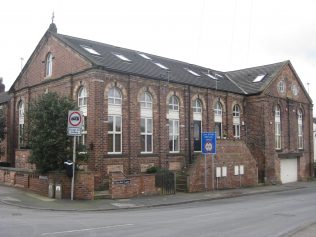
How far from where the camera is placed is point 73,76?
75.1 feet

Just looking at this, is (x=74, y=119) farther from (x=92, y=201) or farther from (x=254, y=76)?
(x=254, y=76)

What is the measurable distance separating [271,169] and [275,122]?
423 cm

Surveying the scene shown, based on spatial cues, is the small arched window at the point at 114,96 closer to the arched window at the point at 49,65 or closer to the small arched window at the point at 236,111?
the arched window at the point at 49,65

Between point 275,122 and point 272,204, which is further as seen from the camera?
point 275,122

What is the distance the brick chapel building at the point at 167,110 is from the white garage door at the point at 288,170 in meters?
0.09

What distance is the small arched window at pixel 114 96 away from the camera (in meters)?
22.0

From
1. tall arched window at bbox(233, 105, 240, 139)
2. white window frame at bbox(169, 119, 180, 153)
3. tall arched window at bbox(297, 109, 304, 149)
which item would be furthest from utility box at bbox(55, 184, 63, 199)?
tall arched window at bbox(297, 109, 304, 149)

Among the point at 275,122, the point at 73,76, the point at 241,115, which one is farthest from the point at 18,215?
the point at 275,122

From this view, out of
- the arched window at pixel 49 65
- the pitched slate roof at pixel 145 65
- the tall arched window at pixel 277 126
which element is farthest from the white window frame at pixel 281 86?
the arched window at pixel 49 65

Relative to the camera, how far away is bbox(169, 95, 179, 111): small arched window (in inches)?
1008

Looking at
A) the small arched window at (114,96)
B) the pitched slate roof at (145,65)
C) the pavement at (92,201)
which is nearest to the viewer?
the pavement at (92,201)

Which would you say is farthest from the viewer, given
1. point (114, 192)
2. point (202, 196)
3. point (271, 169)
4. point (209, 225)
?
point (271, 169)

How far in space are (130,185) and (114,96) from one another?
558 centimetres

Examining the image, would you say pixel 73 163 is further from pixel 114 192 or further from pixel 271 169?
pixel 271 169
